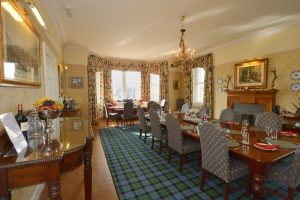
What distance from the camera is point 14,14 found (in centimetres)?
161

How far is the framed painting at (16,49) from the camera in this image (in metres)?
1.42

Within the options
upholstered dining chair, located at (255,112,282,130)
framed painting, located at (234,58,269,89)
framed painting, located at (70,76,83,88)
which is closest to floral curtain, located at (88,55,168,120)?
framed painting, located at (70,76,83,88)

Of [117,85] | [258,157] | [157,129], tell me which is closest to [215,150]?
[258,157]

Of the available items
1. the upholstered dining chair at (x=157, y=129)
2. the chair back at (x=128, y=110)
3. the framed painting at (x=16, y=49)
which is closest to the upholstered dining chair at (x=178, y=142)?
the upholstered dining chair at (x=157, y=129)

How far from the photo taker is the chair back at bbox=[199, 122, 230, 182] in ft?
6.08

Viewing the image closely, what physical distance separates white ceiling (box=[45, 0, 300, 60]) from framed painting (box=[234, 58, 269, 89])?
0.85 metres

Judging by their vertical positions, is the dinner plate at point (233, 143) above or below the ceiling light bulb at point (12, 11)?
below

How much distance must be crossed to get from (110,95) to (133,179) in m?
5.76

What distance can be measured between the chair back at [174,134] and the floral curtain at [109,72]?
4.69 metres

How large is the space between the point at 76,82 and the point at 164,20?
13.6ft

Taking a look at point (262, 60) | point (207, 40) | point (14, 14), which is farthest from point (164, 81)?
point (14, 14)

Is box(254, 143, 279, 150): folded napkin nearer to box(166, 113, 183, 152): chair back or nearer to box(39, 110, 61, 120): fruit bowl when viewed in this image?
box(166, 113, 183, 152): chair back

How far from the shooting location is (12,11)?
1569mm

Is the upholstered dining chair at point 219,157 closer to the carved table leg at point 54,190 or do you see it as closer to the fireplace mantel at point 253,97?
the carved table leg at point 54,190
